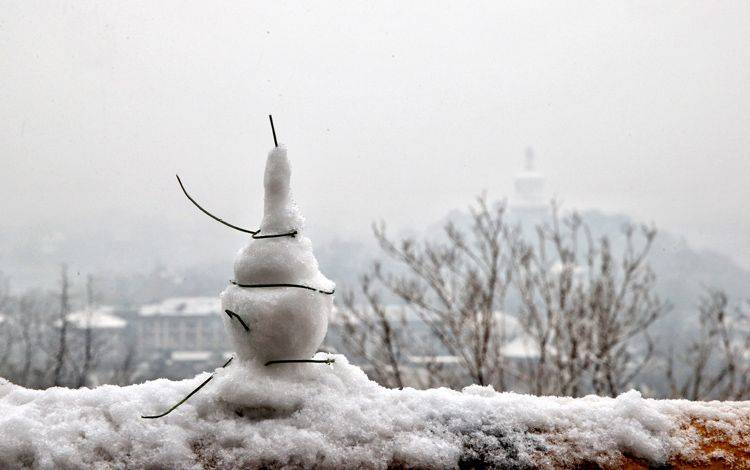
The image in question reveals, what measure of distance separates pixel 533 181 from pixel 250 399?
4.17 m

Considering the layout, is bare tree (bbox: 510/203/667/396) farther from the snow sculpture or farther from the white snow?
the snow sculpture

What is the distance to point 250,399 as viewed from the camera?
64 cm

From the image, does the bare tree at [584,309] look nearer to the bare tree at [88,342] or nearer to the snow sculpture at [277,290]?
the bare tree at [88,342]

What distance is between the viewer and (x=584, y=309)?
11.1ft

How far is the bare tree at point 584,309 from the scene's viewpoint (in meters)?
3.35

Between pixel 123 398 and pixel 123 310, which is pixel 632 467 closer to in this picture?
pixel 123 398

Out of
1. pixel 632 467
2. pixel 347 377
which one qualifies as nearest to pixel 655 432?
pixel 632 467

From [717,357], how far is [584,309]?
873 millimetres

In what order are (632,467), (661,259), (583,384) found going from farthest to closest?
1. (661,259)
2. (583,384)
3. (632,467)

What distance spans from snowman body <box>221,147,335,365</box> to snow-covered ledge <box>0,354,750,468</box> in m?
0.03

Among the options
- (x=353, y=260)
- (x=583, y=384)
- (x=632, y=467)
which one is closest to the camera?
(x=632, y=467)

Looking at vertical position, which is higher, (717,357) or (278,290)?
(278,290)

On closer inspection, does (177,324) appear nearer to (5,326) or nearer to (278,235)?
(5,326)

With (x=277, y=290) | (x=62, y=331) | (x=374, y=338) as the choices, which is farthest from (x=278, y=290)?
(x=62, y=331)
